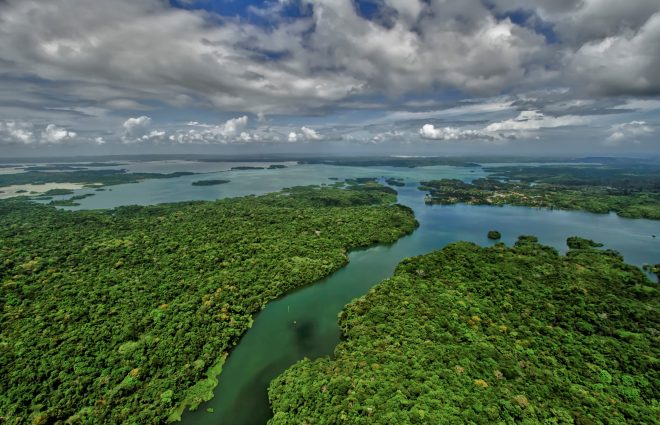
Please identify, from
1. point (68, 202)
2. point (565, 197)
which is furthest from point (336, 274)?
point (565, 197)

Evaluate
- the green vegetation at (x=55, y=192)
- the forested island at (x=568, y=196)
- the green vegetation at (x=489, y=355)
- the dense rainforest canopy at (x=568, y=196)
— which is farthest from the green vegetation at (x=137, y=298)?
the dense rainforest canopy at (x=568, y=196)

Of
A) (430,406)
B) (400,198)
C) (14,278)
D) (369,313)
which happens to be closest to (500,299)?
(369,313)

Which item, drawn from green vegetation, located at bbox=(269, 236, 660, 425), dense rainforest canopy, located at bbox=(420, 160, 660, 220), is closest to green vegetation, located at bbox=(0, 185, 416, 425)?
green vegetation, located at bbox=(269, 236, 660, 425)

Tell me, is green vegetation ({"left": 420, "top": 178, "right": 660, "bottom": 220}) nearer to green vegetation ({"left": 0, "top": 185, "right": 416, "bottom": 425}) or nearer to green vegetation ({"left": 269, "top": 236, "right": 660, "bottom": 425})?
green vegetation ({"left": 0, "top": 185, "right": 416, "bottom": 425})

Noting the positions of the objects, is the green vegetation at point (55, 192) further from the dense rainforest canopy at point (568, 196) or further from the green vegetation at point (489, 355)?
the dense rainforest canopy at point (568, 196)

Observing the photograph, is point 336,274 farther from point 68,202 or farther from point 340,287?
point 68,202

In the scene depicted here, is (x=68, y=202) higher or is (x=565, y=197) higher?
(x=565, y=197)
